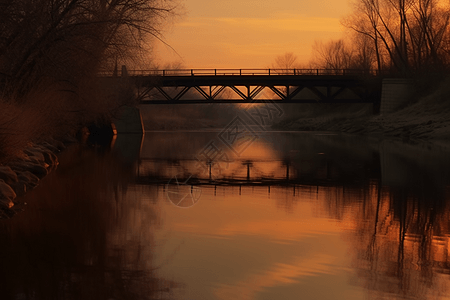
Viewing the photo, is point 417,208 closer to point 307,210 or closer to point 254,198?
point 307,210

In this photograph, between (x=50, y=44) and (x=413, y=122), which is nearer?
(x=50, y=44)

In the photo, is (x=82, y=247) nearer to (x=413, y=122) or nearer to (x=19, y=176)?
(x=19, y=176)

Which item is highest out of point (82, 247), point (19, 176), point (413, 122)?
point (413, 122)

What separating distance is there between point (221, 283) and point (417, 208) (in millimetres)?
7714

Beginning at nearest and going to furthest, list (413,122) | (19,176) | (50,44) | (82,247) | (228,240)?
1. (82,247)
2. (228,240)
3. (19,176)
4. (50,44)
5. (413,122)

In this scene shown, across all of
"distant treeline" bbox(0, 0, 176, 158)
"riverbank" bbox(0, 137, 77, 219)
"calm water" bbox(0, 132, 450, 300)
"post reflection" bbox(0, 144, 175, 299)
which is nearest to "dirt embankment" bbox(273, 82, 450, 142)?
"distant treeline" bbox(0, 0, 176, 158)

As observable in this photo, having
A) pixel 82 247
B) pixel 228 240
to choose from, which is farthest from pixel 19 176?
pixel 228 240

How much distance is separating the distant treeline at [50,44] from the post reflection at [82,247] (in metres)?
4.50

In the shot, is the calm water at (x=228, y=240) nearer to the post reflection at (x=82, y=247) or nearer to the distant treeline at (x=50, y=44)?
the post reflection at (x=82, y=247)

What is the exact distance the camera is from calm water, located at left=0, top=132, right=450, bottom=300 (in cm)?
815

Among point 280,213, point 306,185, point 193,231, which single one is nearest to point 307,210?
point 280,213

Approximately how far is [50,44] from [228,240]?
14.1 meters

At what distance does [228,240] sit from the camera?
437 inches

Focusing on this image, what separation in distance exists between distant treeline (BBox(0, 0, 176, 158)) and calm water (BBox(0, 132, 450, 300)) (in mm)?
4272
